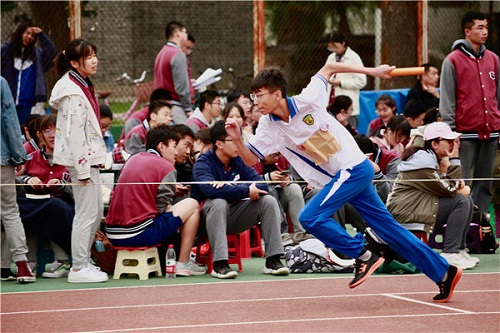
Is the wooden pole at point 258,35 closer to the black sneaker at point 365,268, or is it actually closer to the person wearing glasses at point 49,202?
the person wearing glasses at point 49,202

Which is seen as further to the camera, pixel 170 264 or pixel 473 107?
pixel 473 107

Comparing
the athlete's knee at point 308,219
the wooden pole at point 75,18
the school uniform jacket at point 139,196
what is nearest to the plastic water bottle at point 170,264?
the school uniform jacket at point 139,196

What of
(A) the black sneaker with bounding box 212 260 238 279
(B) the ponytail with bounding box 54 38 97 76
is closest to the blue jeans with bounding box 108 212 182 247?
(A) the black sneaker with bounding box 212 260 238 279

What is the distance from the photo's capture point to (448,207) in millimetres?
10695

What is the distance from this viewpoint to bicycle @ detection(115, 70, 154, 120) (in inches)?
654

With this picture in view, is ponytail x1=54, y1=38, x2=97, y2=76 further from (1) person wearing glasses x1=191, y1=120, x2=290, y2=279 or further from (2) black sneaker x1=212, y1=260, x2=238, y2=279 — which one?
(2) black sneaker x1=212, y1=260, x2=238, y2=279

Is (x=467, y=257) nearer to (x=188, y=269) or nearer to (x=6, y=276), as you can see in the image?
(x=188, y=269)

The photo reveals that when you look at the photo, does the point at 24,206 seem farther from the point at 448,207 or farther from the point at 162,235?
the point at 448,207

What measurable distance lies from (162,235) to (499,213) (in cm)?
487

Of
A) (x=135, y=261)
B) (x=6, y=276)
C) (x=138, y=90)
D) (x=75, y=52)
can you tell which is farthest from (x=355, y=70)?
(x=138, y=90)

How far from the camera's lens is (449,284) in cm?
844

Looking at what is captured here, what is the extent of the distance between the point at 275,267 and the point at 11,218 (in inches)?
98.3

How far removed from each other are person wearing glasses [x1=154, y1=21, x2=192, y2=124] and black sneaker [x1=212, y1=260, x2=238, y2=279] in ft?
13.0

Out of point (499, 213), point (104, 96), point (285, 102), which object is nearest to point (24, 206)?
point (285, 102)
